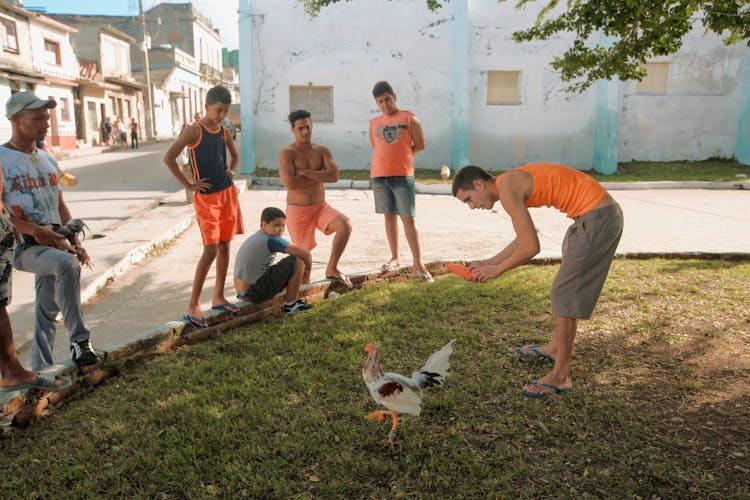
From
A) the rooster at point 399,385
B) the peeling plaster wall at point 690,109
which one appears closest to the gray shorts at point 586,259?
the rooster at point 399,385

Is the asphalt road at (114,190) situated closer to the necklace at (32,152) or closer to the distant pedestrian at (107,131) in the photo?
the necklace at (32,152)

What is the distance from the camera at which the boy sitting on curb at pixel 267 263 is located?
4.76 meters

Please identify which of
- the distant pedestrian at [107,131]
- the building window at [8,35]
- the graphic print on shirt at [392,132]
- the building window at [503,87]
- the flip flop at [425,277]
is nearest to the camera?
the graphic print on shirt at [392,132]

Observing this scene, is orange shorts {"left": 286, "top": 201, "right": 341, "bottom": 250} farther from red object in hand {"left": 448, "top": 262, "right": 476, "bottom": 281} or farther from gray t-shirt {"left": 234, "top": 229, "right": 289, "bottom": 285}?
red object in hand {"left": 448, "top": 262, "right": 476, "bottom": 281}

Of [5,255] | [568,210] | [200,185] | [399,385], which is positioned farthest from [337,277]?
[5,255]

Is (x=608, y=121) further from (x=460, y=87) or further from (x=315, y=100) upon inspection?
(x=315, y=100)

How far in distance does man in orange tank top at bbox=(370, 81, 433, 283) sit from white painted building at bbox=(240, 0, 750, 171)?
466 inches

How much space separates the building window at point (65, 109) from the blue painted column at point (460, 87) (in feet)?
74.0

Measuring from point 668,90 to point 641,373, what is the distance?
17.1 m

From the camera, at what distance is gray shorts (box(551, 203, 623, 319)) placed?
3379 millimetres

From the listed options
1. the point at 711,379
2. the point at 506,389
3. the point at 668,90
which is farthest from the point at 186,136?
the point at 668,90

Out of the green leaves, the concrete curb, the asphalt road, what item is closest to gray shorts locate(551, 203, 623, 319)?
the green leaves

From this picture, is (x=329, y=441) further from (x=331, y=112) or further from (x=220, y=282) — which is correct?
(x=331, y=112)

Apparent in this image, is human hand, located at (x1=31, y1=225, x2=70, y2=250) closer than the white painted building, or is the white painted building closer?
human hand, located at (x1=31, y1=225, x2=70, y2=250)
